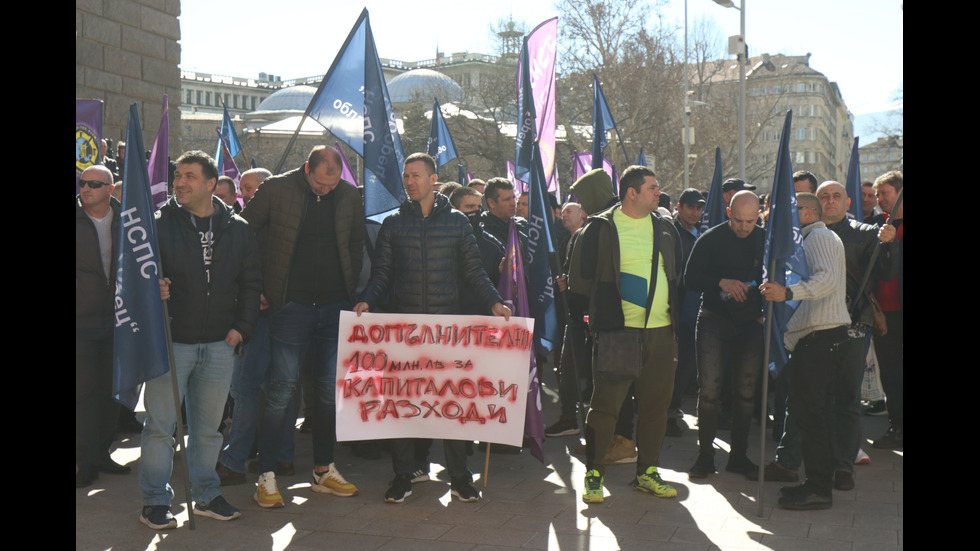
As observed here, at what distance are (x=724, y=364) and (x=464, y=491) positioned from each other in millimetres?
1927

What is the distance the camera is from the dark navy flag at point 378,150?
637cm

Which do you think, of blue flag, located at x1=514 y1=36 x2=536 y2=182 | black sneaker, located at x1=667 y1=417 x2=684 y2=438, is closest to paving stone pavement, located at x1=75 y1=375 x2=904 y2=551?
black sneaker, located at x1=667 y1=417 x2=684 y2=438

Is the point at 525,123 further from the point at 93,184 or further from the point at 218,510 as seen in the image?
the point at 218,510

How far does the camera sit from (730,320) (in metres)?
6.19

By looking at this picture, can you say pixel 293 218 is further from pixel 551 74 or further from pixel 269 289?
pixel 551 74

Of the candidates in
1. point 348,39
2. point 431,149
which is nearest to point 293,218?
point 348,39

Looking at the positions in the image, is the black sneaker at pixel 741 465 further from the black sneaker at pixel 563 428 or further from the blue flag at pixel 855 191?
the blue flag at pixel 855 191

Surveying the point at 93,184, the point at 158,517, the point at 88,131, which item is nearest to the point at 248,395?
the point at 158,517

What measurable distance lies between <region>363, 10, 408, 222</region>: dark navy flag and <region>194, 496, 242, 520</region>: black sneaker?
2055 mm

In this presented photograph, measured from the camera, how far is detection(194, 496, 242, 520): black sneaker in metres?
5.21

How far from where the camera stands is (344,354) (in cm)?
567

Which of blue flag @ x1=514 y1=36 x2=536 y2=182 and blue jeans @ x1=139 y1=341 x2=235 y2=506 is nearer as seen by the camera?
blue jeans @ x1=139 y1=341 x2=235 y2=506

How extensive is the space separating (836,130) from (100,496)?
481ft

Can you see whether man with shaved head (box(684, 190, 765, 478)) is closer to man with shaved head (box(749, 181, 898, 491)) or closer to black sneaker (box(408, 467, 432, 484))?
man with shaved head (box(749, 181, 898, 491))
